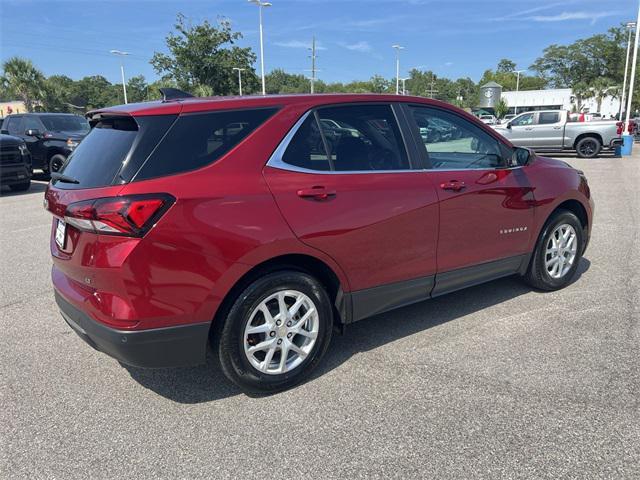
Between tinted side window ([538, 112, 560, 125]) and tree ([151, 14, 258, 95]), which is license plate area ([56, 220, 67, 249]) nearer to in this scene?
tinted side window ([538, 112, 560, 125])

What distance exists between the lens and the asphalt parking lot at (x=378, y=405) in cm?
244

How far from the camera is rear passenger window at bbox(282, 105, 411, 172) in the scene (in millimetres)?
3080

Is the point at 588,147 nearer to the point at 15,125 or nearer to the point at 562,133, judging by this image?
the point at 562,133

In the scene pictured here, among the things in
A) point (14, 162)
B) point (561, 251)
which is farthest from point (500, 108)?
point (561, 251)

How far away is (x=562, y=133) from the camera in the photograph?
62.0 feet

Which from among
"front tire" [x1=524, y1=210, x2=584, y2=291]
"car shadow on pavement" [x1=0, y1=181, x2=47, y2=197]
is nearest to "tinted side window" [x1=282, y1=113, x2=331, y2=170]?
"front tire" [x1=524, y1=210, x2=584, y2=291]

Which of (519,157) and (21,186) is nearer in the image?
(519,157)

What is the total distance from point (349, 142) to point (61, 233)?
1864mm

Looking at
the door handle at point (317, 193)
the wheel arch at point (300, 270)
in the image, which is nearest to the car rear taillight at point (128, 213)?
the wheel arch at point (300, 270)

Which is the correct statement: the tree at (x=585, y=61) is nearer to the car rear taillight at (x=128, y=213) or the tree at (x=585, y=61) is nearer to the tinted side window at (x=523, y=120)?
the tinted side window at (x=523, y=120)

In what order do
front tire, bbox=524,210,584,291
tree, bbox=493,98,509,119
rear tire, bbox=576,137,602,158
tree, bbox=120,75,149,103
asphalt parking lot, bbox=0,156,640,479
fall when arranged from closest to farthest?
asphalt parking lot, bbox=0,156,640,479, front tire, bbox=524,210,584,291, rear tire, bbox=576,137,602,158, tree, bbox=493,98,509,119, tree, bbox=120,75,149,103

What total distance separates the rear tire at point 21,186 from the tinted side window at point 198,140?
35.8 feet

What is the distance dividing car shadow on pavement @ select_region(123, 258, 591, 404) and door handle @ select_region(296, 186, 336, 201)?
1113 millimetres

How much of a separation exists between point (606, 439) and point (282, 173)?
2.23 metres
